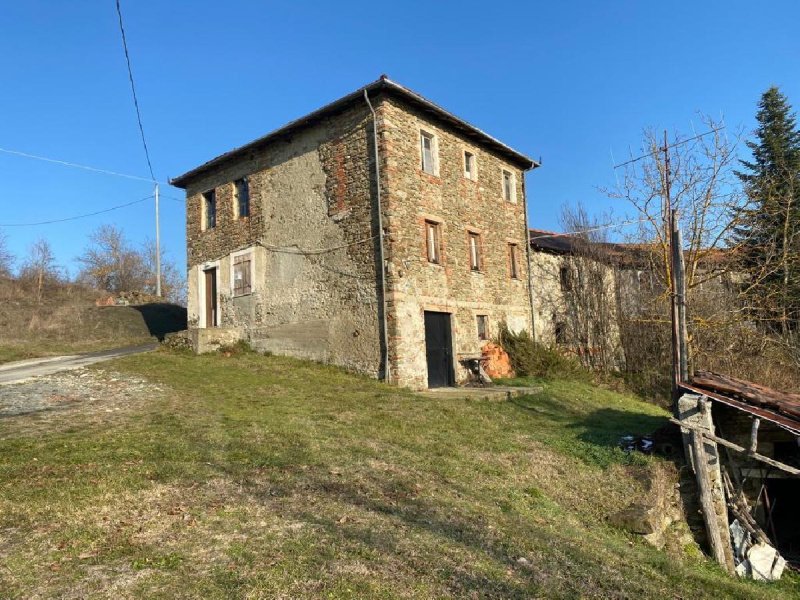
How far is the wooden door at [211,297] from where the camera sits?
18.4 meters

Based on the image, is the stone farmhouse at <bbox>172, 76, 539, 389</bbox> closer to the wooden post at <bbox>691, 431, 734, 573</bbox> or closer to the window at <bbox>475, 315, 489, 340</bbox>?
the window at <bbox>475, 315, 489, 340</bbox>

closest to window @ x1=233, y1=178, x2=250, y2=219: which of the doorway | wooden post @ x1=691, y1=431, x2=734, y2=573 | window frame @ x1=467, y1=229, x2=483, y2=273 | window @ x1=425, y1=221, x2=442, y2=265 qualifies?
the doorway

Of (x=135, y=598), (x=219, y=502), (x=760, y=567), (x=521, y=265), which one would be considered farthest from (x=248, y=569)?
(x=521, y=265)

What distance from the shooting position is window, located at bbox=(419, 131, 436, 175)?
15.3 metres

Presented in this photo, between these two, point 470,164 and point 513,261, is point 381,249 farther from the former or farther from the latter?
point 513,261

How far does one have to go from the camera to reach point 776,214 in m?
19.9

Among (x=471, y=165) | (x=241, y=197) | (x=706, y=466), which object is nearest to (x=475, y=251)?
(x=471, y=165)

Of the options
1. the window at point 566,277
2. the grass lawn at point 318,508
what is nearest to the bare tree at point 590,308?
the window at point 566,277

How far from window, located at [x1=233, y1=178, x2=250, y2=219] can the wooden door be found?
2.28 meters

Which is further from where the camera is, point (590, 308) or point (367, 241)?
point (590, 308)

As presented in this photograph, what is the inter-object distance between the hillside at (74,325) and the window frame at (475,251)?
13.5 metres

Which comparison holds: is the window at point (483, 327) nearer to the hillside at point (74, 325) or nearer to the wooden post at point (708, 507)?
the wooden post at point (708, 507)

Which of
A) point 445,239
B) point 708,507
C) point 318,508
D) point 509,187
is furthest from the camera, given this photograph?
point 509,187

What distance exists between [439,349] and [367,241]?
12.1ft
